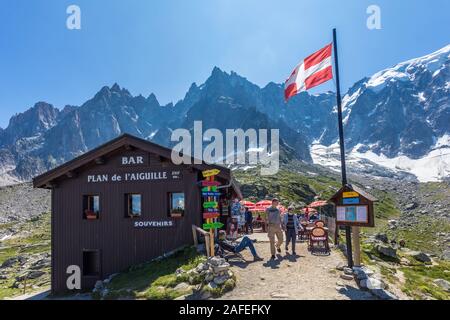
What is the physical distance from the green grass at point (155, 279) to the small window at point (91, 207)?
352 cm

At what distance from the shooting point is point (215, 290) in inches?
418

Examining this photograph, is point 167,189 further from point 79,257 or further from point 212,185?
point 79,257

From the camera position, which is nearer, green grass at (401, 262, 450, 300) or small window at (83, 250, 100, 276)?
green grass at (401, 262, 450, 300)

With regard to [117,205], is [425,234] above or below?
below

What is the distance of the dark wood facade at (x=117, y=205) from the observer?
55.7 ft

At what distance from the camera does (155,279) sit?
1366 cm

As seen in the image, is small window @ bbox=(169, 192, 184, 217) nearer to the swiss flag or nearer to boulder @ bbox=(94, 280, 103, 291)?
boulder @ bbox=(94, 280, 103, 291)

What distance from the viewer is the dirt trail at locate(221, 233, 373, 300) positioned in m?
9.98

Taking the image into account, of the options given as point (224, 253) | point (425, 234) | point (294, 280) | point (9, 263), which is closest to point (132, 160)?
point (224, 253)

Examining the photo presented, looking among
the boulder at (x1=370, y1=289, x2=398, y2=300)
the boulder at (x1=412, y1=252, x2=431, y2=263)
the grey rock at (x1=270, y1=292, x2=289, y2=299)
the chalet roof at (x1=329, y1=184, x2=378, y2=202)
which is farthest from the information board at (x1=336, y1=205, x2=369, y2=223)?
the boulder at (x1=412, y1=252, x2=431, y2=263)

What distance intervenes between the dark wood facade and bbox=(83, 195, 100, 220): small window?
0.19 m

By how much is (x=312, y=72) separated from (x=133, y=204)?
10.5 metres

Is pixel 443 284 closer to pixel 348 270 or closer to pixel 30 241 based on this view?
pixel 348 270
